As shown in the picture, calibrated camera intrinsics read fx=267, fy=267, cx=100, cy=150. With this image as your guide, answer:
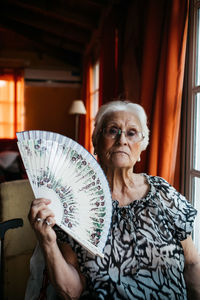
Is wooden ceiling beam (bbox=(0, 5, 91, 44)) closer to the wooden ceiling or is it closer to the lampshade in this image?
the wooden ceiling

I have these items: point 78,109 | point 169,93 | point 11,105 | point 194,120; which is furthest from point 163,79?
point 11,105

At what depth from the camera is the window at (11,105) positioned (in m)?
6.23

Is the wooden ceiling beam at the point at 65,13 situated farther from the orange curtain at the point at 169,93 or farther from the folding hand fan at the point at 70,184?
the folding hand fan at the point at 70,184

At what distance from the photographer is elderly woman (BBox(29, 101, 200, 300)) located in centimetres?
90

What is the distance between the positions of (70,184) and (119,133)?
0.34m

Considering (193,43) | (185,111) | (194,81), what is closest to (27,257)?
(185,111)

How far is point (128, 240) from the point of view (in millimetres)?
979

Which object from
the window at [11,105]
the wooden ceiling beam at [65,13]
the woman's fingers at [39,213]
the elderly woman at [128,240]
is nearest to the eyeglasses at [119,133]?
the elderly woman at [128,240]

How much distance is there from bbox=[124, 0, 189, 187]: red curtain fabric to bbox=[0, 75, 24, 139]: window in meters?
4.82

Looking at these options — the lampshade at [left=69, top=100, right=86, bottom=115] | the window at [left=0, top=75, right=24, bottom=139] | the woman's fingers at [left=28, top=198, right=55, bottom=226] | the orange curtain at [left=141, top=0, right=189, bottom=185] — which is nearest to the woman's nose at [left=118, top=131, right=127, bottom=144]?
the woman's fingers at [left=28, top=198, right=55, bottom=226]

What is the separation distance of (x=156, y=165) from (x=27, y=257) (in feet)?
3.05

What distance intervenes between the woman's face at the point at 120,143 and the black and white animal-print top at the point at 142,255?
0.16 m

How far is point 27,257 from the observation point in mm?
1370

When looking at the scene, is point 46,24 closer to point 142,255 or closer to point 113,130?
point 113,130
